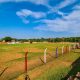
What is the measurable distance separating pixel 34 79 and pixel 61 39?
6713 inches

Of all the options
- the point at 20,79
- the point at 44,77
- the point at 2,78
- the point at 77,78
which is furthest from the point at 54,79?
the point at 77,78

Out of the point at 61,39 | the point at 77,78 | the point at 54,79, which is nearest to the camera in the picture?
the point at 77,78

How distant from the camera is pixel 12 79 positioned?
1420cm

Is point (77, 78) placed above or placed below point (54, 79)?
above

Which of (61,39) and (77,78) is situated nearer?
(77,78)

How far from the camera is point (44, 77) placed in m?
14.4

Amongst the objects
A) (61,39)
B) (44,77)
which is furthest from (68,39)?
(44,77)

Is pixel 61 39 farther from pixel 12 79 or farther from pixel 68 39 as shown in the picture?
pixel 12 79

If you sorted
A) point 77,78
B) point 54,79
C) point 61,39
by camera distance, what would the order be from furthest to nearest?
point 61,39 → point 54,79 → point 77,78

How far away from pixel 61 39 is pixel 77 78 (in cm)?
17599

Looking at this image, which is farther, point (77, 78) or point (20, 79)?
point (20, 79)

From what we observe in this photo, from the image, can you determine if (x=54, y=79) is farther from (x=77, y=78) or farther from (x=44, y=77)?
(x=77, y=78)

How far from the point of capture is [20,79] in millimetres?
→ 13828

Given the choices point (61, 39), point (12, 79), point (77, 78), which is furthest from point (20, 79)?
point (61, 39)
